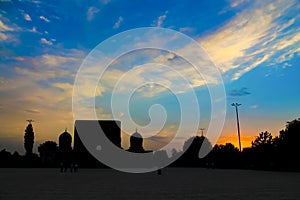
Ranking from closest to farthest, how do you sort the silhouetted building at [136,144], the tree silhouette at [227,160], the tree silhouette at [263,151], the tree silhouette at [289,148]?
the tree silhouette at [289,148] → the tree silhouette at [263,151] → the tree silhouette at [227,160] → the silhouetted building at [136,144]

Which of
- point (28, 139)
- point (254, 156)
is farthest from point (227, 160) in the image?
point (28, 139)

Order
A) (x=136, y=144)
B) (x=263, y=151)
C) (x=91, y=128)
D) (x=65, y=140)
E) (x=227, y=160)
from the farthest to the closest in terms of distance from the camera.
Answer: (x=136, y=144) → (x=91, y=128) → (x=65, y=140) → (x=227, y=160) → (x=263, y=151)

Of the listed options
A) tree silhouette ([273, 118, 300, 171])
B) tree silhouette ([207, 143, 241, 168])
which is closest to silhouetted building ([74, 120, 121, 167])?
tree silhouette ([207, 143, 241, 168])

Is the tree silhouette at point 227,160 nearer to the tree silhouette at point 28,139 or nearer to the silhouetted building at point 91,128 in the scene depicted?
the silhouetted building at point 91,128

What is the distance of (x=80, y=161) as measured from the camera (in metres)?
76.1

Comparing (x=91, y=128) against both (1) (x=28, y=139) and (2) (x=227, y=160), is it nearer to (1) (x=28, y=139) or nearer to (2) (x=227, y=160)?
(1) (x=28, y=139)

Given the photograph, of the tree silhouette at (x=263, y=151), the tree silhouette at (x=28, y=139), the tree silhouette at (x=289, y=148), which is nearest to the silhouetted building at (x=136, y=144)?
the tree silhouette at (x=28, y=139)

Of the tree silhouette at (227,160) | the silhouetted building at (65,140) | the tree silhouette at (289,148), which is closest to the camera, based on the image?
the tree silhouette at (289,148)

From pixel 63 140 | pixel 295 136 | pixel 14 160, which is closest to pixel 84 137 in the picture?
pixel 63 140

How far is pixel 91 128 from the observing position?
82750 mm

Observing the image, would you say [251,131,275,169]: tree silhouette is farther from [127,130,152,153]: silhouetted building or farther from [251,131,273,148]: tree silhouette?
[127,130,152,153]: silhouetted building

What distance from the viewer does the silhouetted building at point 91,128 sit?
250 ft

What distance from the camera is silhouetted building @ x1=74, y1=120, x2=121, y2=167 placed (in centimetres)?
7631

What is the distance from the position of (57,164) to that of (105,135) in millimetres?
15601
